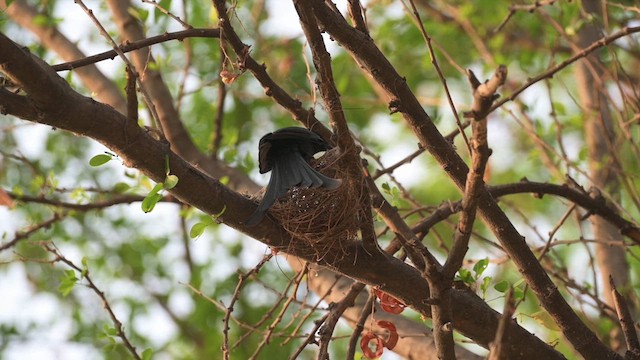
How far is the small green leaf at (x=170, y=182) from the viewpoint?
219cm

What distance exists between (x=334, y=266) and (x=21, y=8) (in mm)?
2932

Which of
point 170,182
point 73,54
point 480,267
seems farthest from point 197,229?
point 73,54

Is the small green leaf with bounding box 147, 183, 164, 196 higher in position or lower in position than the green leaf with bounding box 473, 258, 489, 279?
lower

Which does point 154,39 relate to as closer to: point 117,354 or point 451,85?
point 117,354

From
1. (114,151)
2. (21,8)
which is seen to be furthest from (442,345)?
(21,8)

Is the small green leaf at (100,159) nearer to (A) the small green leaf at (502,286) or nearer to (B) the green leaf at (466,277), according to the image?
(B) the green leaf at (466,277)

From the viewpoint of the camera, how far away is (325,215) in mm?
2594

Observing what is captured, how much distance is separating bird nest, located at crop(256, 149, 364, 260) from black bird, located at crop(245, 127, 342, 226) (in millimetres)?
35

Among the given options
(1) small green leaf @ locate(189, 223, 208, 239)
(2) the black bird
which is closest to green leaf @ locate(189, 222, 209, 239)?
(1) small green leaf @ locate(189, 223, 208, 239)

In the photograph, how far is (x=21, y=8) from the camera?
15.4 feet

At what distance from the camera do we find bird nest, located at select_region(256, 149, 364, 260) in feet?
8.30

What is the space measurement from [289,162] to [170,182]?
28.0 inches

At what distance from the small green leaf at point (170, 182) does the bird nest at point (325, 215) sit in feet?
1.32

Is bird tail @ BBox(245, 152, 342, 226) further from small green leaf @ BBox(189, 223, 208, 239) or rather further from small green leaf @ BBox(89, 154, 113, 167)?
small green leaf @ BBox(89, 154, 113, 167)
